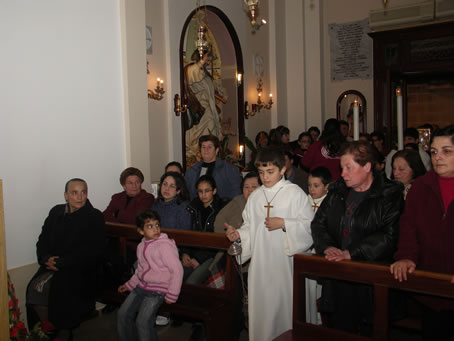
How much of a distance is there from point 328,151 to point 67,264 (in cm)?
342

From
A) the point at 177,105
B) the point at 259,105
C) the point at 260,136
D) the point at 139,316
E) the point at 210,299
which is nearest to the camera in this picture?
the point at 139,316

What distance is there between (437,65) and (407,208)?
8248mm

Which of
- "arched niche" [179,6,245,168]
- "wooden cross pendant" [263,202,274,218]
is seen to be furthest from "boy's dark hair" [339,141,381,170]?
"arched niche" [179,6,245,168]

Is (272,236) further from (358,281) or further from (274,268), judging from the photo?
(358,281)

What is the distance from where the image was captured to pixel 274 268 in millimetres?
3580

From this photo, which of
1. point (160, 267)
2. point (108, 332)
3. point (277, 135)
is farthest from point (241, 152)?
point (160, 267)

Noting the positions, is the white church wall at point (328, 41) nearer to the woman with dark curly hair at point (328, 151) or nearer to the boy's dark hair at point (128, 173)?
the woman with dark curly hair at point (328, 151)

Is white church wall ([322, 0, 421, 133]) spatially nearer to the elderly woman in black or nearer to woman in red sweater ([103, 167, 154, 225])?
woman in red sweater ([103, 167, 154, 225])

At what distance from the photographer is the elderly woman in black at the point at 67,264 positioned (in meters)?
4.20

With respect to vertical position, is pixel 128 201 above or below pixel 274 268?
above

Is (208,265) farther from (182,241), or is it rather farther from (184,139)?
(184,139)

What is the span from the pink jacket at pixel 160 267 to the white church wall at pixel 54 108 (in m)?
1.56

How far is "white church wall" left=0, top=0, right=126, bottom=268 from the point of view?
14.6ft

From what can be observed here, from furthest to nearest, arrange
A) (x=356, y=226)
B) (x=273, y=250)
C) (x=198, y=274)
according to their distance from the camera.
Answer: (x=198, y=274), (x=273, y=250), (x=356, y=226)
